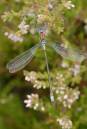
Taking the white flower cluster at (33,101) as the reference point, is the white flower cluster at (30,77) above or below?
above

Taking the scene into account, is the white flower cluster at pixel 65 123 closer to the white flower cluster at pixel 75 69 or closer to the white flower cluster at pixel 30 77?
the white flower cluster at pixel 30 77

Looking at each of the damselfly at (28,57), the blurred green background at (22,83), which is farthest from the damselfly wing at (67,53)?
the blurred green background at (22,83)

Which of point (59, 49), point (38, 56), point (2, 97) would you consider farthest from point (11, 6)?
point (2, 97)

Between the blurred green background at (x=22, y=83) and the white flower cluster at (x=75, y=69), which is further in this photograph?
the blurred green background at (x=22, y=83)

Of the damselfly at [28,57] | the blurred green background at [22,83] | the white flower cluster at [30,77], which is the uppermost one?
the damselfly at [28,57]

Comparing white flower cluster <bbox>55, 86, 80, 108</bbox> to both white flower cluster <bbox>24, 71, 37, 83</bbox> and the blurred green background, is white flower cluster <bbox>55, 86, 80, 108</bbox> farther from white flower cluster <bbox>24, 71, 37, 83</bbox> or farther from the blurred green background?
the blurred green background

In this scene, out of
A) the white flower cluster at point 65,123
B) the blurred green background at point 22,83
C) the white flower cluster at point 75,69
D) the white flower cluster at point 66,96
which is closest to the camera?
the white flower cluster at point 65,123

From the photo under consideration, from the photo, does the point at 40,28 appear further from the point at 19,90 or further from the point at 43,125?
the point at 19,90

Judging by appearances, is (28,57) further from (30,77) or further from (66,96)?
(66,96)
